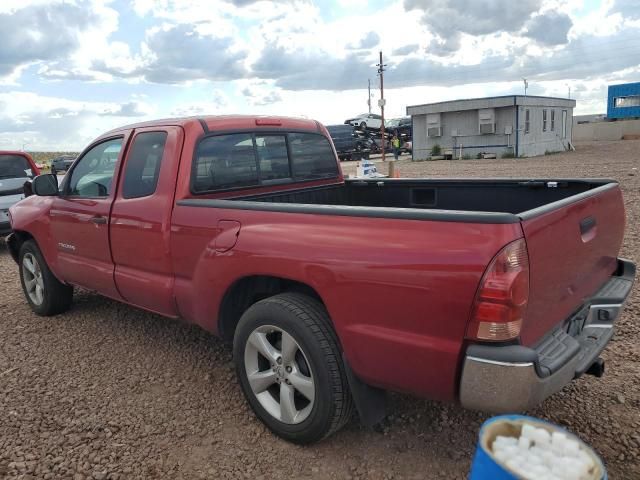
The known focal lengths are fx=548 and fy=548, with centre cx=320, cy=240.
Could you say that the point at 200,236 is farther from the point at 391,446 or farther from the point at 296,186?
the point at 391,446

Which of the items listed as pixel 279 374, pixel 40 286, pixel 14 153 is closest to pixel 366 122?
pixel 14 153

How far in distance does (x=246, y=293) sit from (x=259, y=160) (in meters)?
1.23

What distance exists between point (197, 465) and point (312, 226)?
1418 millimetres

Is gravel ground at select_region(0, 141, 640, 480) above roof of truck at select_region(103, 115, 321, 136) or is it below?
below

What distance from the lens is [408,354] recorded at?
242 centimetres

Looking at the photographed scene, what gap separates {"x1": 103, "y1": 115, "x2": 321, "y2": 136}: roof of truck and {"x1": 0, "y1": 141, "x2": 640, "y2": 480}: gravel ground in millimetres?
1752

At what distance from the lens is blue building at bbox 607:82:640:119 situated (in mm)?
60156

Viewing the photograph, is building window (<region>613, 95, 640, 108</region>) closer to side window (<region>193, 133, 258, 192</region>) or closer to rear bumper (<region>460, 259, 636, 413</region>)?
side window (<region>193, 133, 258, 192</region>)

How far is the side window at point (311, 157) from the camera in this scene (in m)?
4.44

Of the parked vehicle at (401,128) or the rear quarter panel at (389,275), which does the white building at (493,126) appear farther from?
the rear quarter panel at (389,275)

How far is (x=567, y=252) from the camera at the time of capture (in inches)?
104

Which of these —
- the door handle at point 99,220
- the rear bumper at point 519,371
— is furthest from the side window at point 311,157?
the rear bumper at point 519,371

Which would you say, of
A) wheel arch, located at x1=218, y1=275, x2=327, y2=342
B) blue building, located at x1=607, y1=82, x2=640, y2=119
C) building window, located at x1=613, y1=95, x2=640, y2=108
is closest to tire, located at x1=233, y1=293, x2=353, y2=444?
wheel arch, located at x1=218, y1=275, x2=327, y2=342

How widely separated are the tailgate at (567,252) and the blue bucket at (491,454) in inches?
19.0
